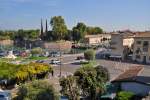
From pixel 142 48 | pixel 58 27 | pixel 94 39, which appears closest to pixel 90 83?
pixel 142 48

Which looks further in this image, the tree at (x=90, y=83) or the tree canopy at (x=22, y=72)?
the tree canopy at (x=22, y=72)

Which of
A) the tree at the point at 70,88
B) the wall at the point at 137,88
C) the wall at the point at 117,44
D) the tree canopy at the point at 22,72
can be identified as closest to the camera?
the tree at the point at 70,88

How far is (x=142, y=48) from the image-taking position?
2594 inches

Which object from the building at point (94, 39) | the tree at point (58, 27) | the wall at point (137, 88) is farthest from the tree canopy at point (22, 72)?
the building at point (94, 39)

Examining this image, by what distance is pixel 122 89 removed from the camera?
30312 mm

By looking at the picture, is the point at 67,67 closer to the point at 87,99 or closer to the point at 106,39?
the point at 87,99

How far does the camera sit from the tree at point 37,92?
80.9 feet

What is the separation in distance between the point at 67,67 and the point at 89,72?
30.9m

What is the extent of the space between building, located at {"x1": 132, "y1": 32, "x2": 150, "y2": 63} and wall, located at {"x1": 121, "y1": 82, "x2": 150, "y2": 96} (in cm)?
3564

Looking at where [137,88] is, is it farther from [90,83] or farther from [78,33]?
[78,33]

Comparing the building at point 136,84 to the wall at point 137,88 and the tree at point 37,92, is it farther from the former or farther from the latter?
the tree at point 37,92

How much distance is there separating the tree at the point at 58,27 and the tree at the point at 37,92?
275 ft

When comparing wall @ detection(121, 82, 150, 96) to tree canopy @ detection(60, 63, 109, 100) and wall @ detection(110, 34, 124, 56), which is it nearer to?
tree canopy @ detection(60, 63, 109, 100)

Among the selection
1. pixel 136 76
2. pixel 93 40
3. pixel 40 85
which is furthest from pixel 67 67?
pixel 93 40
